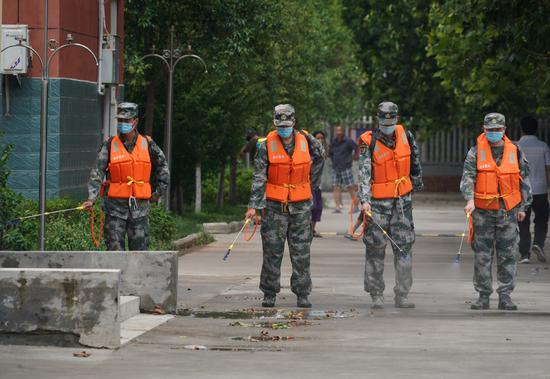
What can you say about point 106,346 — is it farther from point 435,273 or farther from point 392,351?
point 435,273

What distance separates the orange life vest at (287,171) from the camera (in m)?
15.3

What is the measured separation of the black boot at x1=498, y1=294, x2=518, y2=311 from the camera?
15.2 m

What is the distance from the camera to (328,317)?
14.3 meters

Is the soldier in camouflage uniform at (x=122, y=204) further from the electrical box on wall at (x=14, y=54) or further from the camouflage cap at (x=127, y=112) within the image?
the electrical box on wall at (x=14, y=54)

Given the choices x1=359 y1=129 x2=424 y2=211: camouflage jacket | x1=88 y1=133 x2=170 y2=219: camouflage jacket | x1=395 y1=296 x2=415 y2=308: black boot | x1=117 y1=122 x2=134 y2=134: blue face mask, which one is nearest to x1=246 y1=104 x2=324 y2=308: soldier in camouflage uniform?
x1=359 y1=129 x2=424 y2=211: camouflage jacket

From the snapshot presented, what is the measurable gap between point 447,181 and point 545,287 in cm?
3386

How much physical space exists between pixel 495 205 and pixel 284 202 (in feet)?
6.53

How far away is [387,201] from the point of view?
50.5ft

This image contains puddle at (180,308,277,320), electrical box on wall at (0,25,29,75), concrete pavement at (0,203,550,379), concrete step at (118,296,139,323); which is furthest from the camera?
electrical box on wall at (0,25,29,75)

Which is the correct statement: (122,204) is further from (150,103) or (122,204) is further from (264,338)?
(150,103)

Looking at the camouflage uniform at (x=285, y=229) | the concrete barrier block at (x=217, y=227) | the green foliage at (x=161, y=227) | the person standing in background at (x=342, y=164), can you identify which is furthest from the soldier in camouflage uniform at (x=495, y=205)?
the person standing in background at (x=342, y=164)

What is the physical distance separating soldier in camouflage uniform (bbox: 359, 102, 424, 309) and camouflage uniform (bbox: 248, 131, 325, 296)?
1.63 ft

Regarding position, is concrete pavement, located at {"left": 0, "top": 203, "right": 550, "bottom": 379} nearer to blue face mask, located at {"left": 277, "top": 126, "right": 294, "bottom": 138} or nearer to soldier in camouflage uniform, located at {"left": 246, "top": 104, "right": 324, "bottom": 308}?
soldier in camouflage uniform, located at {"left": 246, "top": 104, "right": 324, "bottom": 308}

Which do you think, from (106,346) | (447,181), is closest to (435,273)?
(106,346)
